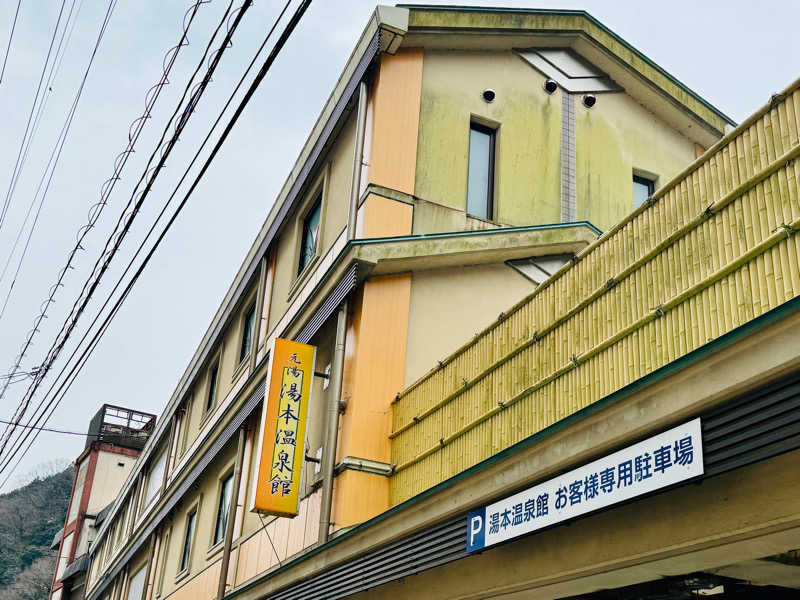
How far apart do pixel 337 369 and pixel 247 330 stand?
8.76 m

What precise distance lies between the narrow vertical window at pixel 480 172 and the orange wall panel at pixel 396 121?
4.54ft

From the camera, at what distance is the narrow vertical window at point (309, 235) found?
1762 cm

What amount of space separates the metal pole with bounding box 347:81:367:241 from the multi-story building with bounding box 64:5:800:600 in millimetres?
56

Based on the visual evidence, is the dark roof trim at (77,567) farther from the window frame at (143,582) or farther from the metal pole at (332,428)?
the metal pole at (332,428)

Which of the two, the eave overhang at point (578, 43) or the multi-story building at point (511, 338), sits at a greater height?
the eave overhang at point (578, 43)

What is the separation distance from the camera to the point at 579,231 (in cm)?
1531

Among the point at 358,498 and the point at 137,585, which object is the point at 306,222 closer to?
the point at 358,498

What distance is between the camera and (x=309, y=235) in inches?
714

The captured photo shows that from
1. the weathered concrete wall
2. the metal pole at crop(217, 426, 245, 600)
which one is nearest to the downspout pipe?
the weathered concrete wall

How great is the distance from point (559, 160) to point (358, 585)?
9.21 metres

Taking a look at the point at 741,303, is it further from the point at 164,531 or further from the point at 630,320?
the point at 164,531

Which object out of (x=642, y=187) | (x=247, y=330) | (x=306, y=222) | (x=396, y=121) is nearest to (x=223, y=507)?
(x=247, y=330)

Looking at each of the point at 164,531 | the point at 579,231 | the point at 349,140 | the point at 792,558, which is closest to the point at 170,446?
the point at 164,531

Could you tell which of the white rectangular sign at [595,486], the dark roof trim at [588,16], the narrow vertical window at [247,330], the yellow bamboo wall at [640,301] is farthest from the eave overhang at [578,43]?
the white rectangular sign at [595,486]
